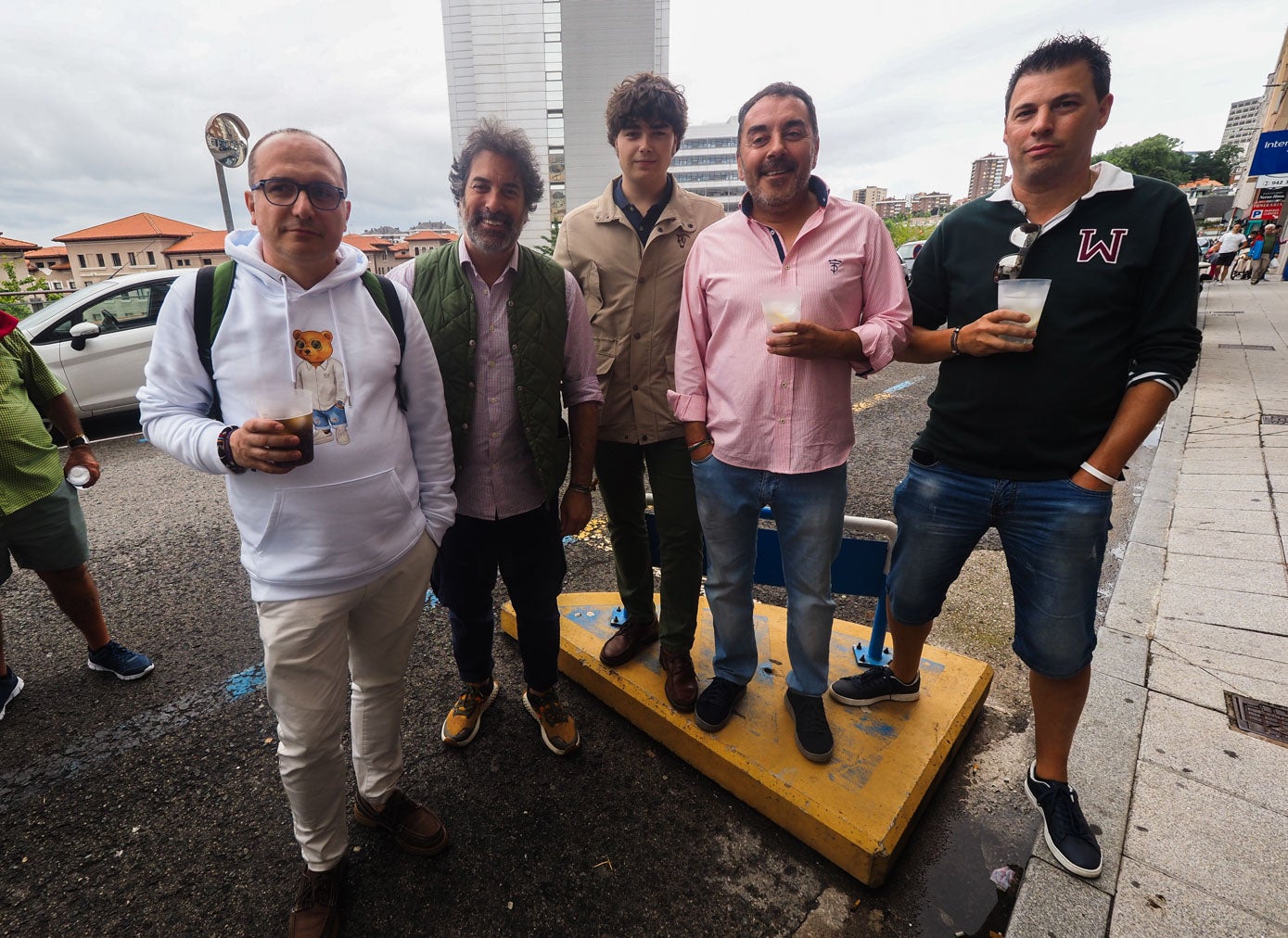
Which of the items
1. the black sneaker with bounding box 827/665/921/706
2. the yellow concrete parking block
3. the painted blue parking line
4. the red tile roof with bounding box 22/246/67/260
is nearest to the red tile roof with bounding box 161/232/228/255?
the red tile roof with bounding box 22/246/67/260

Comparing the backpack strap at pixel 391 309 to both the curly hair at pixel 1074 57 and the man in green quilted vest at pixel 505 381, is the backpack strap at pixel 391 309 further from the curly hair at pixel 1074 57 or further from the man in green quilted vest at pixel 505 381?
the curly hair at pixel 1074 57

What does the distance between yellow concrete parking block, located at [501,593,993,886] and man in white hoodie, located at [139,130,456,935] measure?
3.76 ft

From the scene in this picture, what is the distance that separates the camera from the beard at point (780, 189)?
195cm

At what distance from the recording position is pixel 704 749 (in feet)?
7.59

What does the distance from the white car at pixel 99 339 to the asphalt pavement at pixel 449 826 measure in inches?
199

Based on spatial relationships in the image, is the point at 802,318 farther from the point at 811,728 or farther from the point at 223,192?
the point at 223,192

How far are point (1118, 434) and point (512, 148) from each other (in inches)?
77.7

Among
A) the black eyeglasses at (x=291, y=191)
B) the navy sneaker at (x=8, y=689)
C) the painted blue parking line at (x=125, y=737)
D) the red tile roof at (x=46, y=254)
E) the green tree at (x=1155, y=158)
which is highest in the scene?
the green tree at (x=1155, y=158)

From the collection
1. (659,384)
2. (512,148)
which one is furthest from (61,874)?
(512,148)

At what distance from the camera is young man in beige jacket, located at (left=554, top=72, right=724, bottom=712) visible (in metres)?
2.34

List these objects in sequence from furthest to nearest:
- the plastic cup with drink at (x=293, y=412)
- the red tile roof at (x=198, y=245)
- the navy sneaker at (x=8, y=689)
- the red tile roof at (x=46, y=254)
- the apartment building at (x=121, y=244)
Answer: the red tile roof at (x=46, y=254)
the apartment building at (x=121, y=244)
the red tile roof at (x=198, y=245)
the navy sneaker at (x=8, y=689)
the plastic cup with drink at (x=293, y=412)

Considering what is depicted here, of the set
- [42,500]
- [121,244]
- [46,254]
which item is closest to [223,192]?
Result: [42,500]

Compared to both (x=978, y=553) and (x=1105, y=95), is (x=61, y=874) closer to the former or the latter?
(x=1105, y=95)

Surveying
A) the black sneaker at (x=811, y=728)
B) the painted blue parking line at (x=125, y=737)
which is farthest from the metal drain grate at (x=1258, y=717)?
the painted blue parking line at (x=125, y=737)
